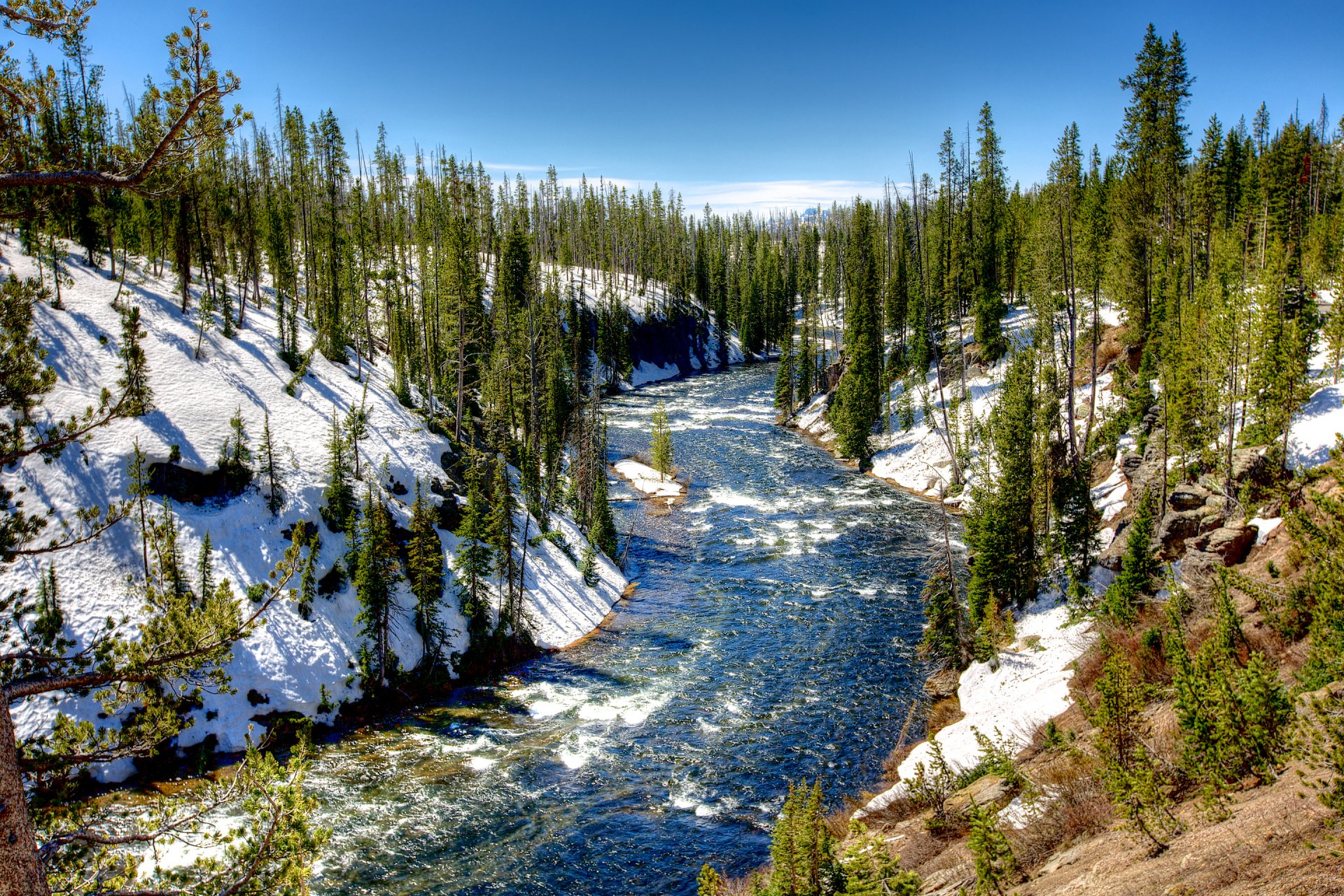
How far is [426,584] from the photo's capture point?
95.6 ft

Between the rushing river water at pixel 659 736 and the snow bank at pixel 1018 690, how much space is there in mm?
2036

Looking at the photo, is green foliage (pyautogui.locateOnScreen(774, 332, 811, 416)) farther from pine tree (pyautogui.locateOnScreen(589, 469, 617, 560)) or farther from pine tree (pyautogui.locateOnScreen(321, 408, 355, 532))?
pine tree (pyautogui.locateOnScreen(321, 408, 355, 532))

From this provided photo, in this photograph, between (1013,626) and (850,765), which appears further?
(1013,626)

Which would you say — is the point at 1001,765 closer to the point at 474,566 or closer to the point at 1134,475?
the point at 474,566

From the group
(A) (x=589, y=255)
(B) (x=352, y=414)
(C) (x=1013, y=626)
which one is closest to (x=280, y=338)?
(B) (x=352, y=414)

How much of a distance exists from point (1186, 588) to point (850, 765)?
1171 cm

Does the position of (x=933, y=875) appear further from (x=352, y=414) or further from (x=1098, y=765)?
(x=352, y=414)

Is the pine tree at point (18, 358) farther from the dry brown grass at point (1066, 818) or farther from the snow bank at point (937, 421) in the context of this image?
the snow bank at point (937, 421)

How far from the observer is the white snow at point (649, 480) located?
53.5 meters

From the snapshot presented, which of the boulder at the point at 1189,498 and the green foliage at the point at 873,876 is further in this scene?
the boulder at the point at 1189,498

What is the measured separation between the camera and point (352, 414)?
115 feet

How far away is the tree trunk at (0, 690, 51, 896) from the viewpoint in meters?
5.97

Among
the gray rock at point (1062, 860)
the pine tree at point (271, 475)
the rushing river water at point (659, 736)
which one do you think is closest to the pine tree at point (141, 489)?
the pine tree at point (271, 475)

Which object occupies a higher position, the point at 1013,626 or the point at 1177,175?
the point at 1177,175
